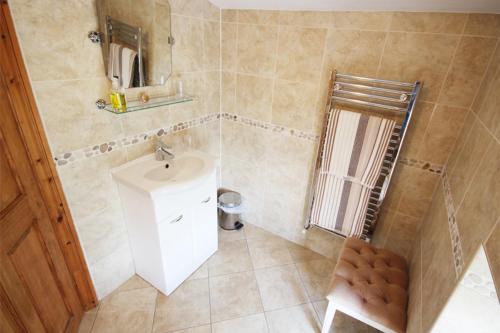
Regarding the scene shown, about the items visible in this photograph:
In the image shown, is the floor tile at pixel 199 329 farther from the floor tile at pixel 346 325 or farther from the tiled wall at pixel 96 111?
the floor tile at pixel 346 325

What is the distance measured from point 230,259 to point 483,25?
2.03 metres

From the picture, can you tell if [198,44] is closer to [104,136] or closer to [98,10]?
[98,10]

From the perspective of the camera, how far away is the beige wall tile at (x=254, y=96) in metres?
1.86

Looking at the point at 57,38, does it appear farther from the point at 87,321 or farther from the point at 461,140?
the point at 461,140

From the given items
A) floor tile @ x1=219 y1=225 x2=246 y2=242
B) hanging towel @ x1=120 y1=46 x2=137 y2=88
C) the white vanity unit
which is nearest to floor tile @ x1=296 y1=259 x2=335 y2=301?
floor tile @ x1=219 y1=225 x2=246 y2=242

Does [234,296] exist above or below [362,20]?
below

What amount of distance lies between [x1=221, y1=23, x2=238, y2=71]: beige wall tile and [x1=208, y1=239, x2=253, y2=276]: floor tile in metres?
1.43

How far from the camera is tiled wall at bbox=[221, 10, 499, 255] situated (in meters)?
1.27

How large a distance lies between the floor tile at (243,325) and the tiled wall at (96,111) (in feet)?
2.47

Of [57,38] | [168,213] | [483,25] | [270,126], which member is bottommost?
[168,213]

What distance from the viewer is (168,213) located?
4.82 ft

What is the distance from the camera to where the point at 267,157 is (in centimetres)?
207

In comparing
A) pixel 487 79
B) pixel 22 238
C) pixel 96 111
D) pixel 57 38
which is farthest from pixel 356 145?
pixel 22 238

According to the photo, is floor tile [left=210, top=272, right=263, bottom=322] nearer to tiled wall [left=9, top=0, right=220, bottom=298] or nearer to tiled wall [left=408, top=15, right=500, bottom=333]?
tiled wall [left=9, top=0, right=220, bottom=298]
